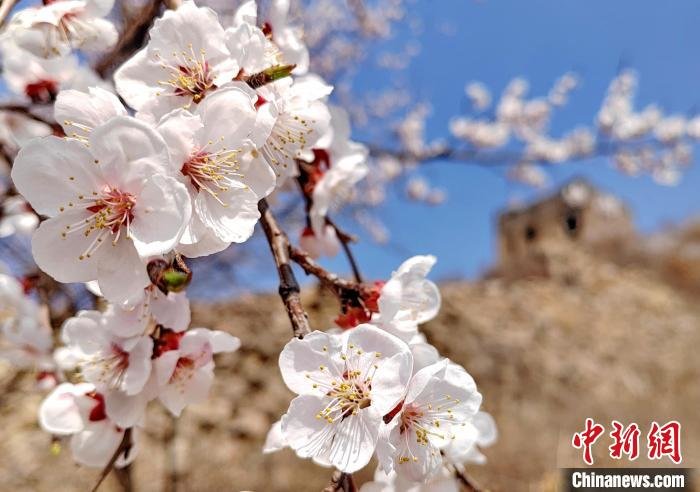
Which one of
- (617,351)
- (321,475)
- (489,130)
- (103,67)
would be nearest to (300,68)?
(103,67)

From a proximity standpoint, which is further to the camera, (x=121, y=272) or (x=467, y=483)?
(x=467, y=483)

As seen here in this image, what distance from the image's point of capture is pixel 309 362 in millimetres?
445

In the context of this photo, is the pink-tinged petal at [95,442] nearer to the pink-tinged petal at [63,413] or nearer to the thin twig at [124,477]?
the pink-tinged petal at [63,413]

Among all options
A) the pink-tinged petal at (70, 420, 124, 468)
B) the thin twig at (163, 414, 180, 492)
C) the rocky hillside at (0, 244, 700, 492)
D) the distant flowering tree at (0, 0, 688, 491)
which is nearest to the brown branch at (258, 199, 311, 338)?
the distant flowering tree at (0, 0, 688, 491)

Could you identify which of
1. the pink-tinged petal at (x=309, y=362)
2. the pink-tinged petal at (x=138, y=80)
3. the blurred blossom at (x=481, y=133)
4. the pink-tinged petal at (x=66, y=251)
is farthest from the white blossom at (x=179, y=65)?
the blurred blossom at (x=481, y=133)

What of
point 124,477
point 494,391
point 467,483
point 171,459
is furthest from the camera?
point 494,391

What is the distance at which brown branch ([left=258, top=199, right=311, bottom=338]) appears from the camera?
435 mm

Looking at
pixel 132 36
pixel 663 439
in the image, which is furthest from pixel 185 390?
pixel 663 439

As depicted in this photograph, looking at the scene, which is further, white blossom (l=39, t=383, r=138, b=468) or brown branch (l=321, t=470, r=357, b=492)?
white blossom (l=39, t=383, r=138, b=468)

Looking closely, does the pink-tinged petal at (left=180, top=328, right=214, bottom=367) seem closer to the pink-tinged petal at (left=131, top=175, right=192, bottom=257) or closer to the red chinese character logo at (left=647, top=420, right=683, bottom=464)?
the pink-tinged petal at (left=131, top=175, right=192, bottom=257)

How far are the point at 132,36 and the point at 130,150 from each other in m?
0.70

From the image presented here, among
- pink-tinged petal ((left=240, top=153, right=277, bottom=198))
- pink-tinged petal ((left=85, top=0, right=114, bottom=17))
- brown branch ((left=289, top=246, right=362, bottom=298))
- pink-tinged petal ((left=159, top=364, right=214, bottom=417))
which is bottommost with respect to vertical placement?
pink-tinged petal ((left=159, top=364, right=214, bottom=417))

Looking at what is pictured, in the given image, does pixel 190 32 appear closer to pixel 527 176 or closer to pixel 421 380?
pixel 421 380

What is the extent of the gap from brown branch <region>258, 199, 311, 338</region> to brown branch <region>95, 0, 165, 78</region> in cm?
47
